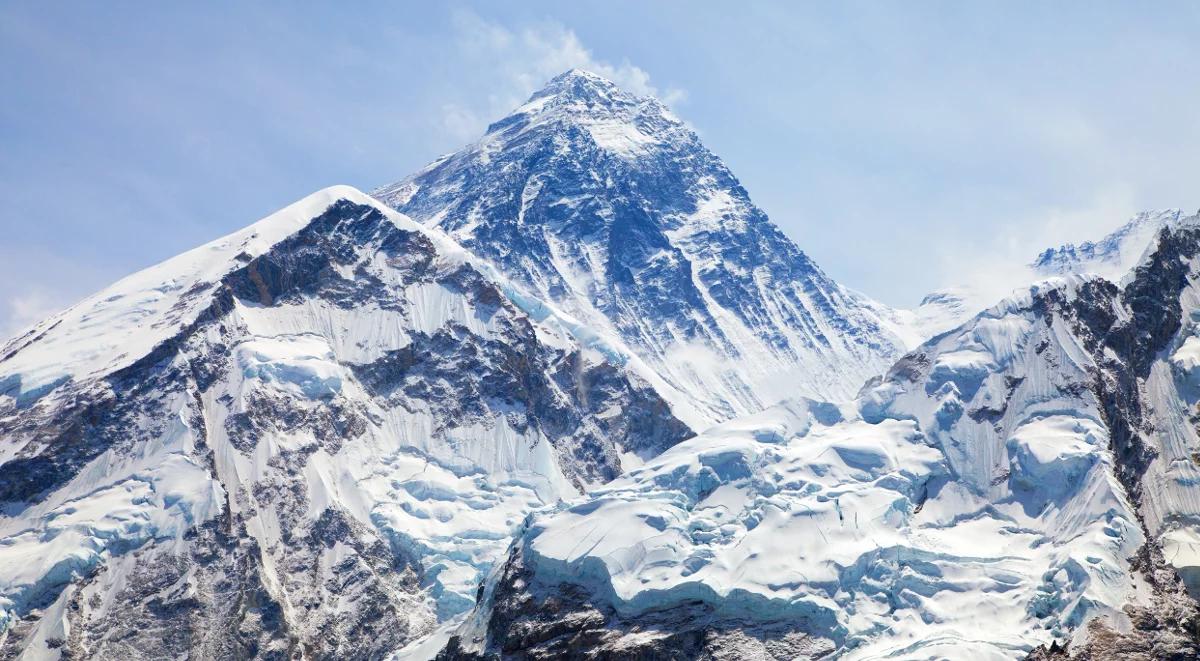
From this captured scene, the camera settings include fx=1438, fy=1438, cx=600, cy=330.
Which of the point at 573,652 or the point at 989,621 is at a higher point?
the point at 573,652

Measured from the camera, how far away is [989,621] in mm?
180625

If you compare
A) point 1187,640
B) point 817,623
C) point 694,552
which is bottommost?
point 1187,640

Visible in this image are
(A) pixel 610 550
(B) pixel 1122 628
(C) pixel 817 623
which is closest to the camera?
(B) pixel 1122 628

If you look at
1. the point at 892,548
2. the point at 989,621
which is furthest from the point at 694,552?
the point at 989,621

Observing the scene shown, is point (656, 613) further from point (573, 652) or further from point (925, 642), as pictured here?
point (925, 642)

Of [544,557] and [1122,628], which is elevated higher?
[544,557]

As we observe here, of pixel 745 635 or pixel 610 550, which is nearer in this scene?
pixel 745 635

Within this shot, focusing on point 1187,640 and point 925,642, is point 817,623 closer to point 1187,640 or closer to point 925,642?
point 925,642

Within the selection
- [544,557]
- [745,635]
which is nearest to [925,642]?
[745,635]

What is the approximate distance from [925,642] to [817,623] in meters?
14.2

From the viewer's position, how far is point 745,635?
182 m

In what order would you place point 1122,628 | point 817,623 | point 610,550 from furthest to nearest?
point 610,550, point 817,623, point 1122,628

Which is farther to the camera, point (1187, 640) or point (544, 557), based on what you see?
point (544, 557)

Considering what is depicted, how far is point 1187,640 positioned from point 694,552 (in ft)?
204
